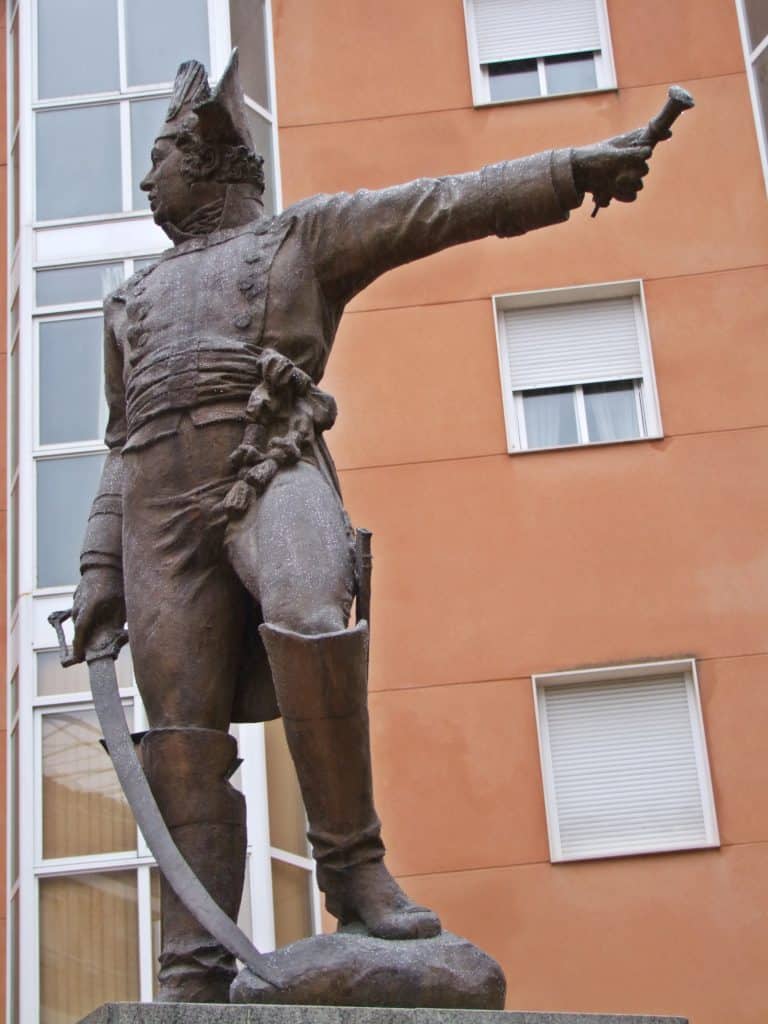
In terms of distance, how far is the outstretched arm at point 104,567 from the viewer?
6926 mm


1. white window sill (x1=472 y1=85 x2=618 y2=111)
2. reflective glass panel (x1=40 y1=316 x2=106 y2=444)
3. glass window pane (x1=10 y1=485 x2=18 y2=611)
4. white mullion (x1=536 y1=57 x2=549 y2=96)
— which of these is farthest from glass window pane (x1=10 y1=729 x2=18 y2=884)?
white mullion (x1=536 y1=57 x2=549 y2=96)

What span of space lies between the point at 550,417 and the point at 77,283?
4.31m

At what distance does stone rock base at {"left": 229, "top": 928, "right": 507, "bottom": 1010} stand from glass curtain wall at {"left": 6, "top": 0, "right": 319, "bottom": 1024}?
10.1m

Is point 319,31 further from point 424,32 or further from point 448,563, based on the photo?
point 448,563

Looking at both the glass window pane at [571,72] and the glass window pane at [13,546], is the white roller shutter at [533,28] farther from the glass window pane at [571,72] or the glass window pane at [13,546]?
the glass window pane at [13,546]

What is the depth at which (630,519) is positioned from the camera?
18062mm

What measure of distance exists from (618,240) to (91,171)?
4791mm

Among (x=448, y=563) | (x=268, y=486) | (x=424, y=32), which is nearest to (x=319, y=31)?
(x=424, y=32)

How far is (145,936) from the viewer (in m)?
16.3

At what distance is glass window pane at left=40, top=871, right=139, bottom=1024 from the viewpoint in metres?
16.4

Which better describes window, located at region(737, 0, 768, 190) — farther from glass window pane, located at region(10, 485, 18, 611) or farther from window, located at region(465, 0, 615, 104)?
glass window pane, located at region(10, 485, 18, 611)

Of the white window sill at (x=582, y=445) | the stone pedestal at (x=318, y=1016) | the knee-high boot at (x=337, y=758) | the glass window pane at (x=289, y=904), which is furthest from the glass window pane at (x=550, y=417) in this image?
the stone pedestal at (x=318, y=1016)

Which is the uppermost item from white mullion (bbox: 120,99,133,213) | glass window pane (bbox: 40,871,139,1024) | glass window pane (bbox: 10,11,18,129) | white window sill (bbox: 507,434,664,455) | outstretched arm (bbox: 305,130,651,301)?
glass window pane (bbox: 10,11,18,129)

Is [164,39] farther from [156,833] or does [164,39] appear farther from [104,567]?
[156,833]
